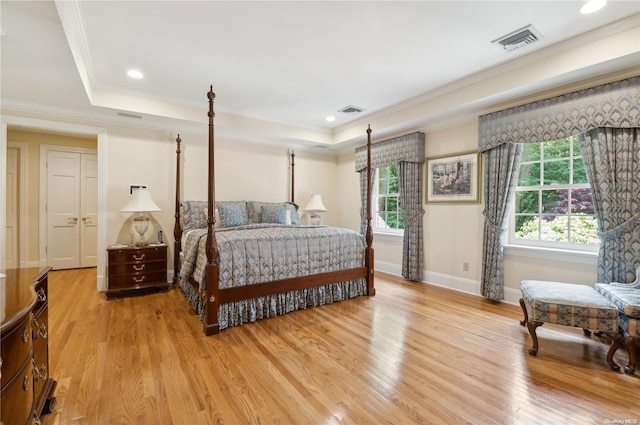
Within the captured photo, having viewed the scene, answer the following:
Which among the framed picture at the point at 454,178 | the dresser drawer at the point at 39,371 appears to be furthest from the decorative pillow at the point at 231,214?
the framed picture at the point at 454,178

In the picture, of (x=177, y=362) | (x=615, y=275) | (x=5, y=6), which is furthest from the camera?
(x=615, y=275)

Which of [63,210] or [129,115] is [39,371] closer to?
[129,115]

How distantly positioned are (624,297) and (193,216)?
457 cm

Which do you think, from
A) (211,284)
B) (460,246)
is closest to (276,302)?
(211,284)

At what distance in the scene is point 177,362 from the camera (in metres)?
2.09

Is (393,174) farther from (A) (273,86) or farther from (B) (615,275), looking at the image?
(B) (615,275)

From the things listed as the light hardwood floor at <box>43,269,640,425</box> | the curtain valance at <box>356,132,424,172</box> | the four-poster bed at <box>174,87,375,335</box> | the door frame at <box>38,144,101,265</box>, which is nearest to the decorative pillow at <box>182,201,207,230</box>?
the four-poster bed at <box>174,87,375,335</box>

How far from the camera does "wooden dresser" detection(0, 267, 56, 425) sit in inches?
37.0

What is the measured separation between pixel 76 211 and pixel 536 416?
669cm

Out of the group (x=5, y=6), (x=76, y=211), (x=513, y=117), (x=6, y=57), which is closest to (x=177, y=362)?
(x=5, y=6)

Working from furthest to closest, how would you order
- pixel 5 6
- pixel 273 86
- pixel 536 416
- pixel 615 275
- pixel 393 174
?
pixel 393 174
pixel 273 86
pixel 615 275
pixel 5 6
pixel 536 416

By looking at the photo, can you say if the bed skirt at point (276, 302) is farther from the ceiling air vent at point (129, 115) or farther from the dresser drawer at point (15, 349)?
the ceiling air vent at point (129, 115)

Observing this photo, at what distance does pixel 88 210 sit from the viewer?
206 inches

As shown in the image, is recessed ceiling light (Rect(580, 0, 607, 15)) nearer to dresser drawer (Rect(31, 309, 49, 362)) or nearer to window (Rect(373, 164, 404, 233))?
window (Rect(373, 164, 404, 233))
